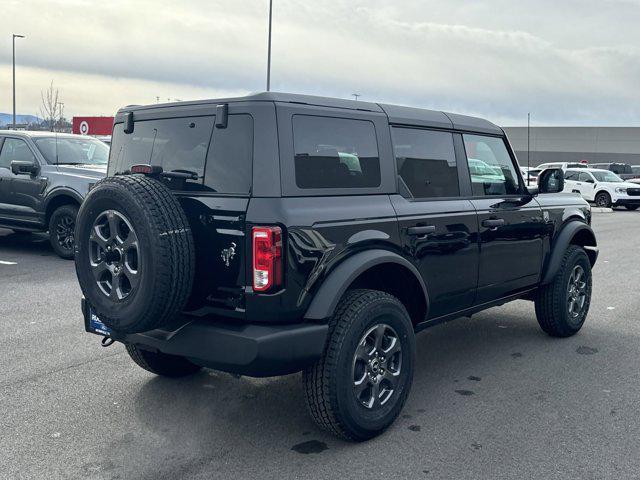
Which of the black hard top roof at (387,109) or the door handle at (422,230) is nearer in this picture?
the black hard top roof at (387,109)

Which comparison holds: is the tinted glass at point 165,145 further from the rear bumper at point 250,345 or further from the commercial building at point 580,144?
the commercial building at point 580,144

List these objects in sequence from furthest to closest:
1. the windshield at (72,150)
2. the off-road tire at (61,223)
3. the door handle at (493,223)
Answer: the windshield at (72,150)
the off-road tire at (61,223)
the door handle at (493,223)

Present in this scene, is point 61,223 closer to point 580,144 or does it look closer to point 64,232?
point 64,232

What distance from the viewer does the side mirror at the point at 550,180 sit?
5652 mm

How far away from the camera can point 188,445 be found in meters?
3.80

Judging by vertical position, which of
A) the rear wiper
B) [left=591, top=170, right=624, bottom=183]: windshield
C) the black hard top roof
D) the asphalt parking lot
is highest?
the black hard top roof

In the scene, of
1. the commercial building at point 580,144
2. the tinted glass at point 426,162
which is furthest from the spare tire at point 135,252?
the commercial building at point 580,144

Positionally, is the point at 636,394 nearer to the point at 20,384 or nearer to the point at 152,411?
the point at 152,411

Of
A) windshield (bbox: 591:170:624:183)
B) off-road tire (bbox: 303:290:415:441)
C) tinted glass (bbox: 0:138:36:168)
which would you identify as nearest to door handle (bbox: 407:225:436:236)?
off-road tire (bbox: 303:290:415:441)

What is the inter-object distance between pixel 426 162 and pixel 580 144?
207 feet

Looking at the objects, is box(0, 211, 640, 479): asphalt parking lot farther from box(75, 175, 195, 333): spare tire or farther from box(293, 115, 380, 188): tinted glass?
box(293, 115, 380, 188): tinted glass

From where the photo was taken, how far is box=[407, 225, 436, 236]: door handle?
4.25 meters

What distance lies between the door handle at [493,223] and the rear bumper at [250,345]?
1.83 meters

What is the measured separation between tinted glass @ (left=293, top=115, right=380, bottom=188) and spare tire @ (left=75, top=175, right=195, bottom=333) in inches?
28.0
